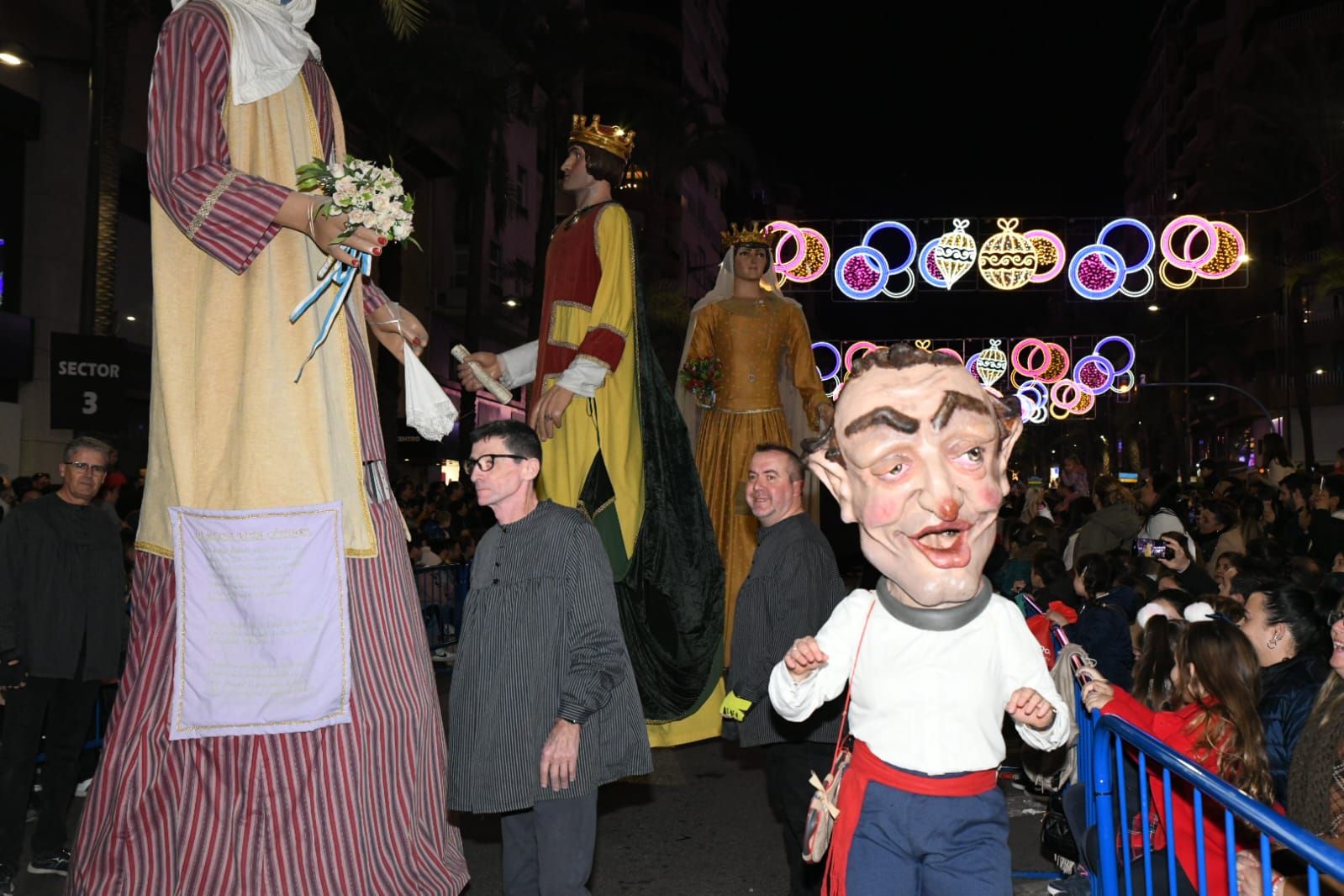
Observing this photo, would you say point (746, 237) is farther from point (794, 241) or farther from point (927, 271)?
point (927, 271)

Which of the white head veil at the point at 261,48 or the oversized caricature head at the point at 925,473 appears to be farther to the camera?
the white head veil at the point at 261,48

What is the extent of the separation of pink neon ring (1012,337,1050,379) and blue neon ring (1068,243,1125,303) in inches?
464

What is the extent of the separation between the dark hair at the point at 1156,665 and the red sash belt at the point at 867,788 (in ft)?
7.67

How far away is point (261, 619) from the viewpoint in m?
3.54

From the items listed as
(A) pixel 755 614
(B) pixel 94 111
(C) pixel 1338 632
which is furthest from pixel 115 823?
(B) pixel 94 111

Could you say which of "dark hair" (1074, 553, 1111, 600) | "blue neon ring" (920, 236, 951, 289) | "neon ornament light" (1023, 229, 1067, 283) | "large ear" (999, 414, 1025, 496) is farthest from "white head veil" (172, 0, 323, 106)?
"neon ornament light" (1023, 229, 1067, 283)

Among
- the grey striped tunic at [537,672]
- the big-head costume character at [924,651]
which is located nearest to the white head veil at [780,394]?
the grey striped tunic at [537,672]

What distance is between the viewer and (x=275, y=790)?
11.3 feet

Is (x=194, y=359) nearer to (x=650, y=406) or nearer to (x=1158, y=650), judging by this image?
(x=650, y=406)

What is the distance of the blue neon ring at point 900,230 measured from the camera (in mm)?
19422

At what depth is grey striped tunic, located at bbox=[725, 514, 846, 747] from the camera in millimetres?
4734

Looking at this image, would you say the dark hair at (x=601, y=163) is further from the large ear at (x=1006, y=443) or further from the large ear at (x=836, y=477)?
the large ear at (x=1006, y=443)

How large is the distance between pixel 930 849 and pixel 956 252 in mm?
17127

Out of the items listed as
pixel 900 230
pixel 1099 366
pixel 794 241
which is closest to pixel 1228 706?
pixel 794 241
